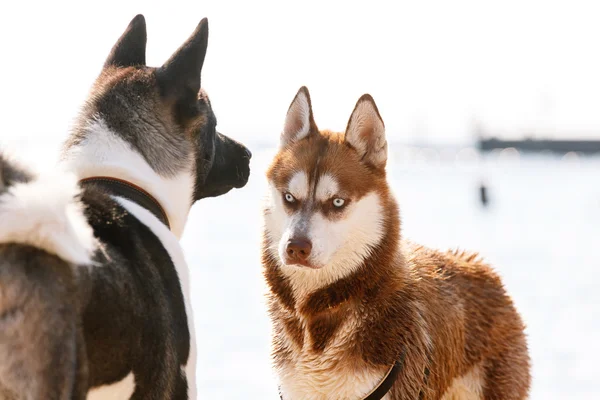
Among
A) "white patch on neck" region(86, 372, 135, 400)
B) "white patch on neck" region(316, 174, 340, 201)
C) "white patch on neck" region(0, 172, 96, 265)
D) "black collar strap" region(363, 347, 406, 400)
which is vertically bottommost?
"black collar strap" region(363, 347, 406, 400)

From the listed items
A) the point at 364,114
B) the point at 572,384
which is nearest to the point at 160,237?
the point at 364,114

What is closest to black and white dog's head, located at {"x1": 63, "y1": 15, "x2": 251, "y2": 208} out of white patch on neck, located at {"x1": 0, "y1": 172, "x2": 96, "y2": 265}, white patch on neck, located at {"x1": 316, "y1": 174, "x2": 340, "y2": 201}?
white patch on neck, located at {"x1": 316, "y1": 174, "x2": 340, "y2": 201}

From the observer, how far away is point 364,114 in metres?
3.99

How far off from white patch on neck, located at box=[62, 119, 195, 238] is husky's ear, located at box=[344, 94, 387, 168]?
93 cm

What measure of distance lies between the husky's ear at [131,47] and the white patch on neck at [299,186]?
3.20 feet

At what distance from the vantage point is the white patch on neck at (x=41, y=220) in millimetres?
2293

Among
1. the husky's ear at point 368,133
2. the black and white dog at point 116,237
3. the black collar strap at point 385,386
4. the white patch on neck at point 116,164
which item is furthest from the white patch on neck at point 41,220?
the husky's ear at point 368,133

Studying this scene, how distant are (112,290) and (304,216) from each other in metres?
1.40

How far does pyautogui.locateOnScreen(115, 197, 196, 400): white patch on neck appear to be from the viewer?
3092 millimetres

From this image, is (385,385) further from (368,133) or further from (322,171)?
(368,133)

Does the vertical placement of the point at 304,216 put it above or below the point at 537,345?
above

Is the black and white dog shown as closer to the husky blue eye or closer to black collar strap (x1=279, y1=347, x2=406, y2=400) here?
the husky blue eye

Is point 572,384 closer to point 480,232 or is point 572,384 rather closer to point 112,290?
point 112,290

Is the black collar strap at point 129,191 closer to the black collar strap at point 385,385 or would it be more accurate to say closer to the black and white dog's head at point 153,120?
the black and white dog's head at point 153,120
